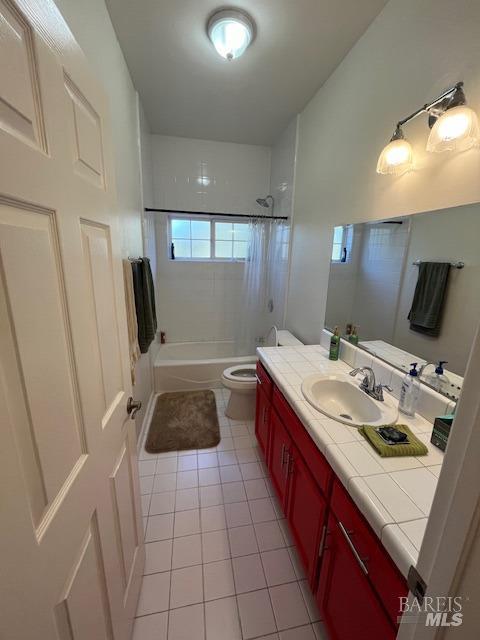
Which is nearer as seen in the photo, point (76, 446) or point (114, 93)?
point (76, 446)

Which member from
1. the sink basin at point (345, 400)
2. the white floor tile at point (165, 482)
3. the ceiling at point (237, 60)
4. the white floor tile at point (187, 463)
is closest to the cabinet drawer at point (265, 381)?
the sink basin at point (345, 400)

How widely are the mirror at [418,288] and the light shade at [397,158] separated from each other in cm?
23

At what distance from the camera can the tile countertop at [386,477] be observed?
0.67 metres

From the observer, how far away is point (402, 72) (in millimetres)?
1244

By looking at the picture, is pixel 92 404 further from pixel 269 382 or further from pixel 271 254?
pixel 271 254

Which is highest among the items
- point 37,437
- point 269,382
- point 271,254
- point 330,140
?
point 330,140

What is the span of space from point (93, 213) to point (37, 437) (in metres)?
0.59

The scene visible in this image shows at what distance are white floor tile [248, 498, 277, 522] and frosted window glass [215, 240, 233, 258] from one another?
2.67 metres

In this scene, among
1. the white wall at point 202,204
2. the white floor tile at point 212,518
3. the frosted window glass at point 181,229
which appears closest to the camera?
the white floor tile at point 212,518

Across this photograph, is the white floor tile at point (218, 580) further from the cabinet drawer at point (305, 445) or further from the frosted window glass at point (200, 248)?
the frosted window glass at point (200, 248)

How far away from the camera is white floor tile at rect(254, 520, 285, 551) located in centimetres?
142

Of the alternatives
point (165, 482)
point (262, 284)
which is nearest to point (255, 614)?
point (165, 482)

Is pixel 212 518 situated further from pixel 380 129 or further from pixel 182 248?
pixel 182 248

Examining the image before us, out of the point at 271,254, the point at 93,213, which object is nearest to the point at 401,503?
the point at 93,213
